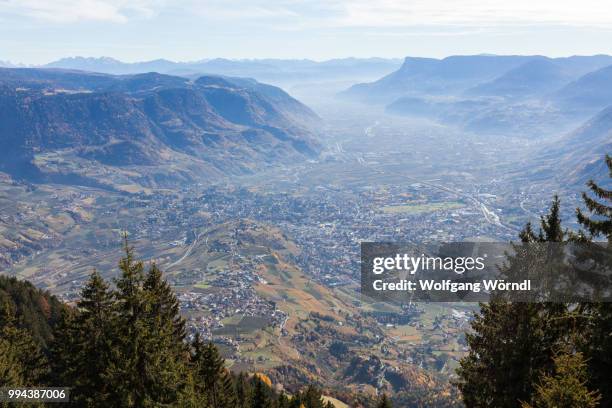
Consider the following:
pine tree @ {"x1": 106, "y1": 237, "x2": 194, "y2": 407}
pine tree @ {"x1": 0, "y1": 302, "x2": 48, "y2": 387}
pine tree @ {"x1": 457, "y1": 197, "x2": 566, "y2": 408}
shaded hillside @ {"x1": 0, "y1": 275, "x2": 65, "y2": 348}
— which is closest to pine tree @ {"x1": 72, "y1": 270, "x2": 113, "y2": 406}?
pine tree @ {"x1": 106, "y1": 237, "x2": 194, "y2": 407}

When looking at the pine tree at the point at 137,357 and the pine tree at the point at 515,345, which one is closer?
the pine tree at the point at 137,357

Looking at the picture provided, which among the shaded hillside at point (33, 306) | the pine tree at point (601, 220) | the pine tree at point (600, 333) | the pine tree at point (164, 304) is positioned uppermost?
the pine tree at point (601, 220)

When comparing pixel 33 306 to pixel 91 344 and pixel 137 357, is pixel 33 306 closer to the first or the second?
pixel 91 344

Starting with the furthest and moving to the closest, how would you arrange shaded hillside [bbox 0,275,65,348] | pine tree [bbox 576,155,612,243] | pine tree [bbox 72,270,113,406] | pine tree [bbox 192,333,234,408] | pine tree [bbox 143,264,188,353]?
shaded hillside [bbox 0,275,65,348], pine tree [bbox 192,333,234,408], pine tree [bbox 143,264,188,353], pine tree [bbox 72,270,113,406], pine tree [bbox 576,155,612,243]

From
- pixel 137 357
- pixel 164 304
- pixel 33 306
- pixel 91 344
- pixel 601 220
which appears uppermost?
pixel 601 220

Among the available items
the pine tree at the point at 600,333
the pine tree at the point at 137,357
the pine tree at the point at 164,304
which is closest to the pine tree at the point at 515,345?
the pine tree at the point at 600,333

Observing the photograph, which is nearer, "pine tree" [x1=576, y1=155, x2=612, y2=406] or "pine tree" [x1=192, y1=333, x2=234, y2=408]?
"pine tree" [x1=576, y1=155, x2=612, y2=406]

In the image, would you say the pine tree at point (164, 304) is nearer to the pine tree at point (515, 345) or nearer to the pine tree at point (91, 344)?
the pine tree at point (91, 344)

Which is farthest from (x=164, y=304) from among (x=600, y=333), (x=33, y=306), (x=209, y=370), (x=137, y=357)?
(x=33, y=306)

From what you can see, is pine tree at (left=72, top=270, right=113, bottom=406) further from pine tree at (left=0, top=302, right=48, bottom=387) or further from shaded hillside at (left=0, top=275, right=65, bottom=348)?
shaded hillside at (left=0, top=275, right=65, bottom=348)

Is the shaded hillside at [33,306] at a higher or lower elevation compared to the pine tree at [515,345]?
lower

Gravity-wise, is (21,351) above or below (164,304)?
below

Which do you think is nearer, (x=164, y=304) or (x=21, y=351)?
(x=21, y=351)
